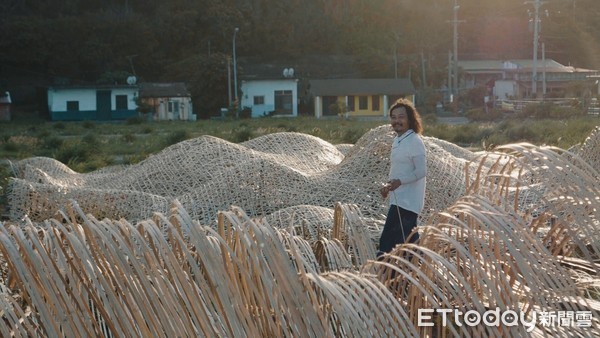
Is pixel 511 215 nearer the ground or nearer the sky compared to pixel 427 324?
nearer the sky

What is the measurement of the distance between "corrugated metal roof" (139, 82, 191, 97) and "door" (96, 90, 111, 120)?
1.62 m

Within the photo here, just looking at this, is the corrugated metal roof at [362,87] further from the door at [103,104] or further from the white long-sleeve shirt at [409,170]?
the white long-sleeve shirt at [409,170]

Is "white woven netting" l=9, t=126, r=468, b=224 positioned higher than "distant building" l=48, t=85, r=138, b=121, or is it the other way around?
"distant building" l=48, t=85, r=138, b=121

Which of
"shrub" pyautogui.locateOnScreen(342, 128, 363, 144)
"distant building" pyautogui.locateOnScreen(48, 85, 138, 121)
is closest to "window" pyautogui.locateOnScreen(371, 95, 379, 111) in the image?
"distant building" pyautogui.locateOnScreen(48, 85, 138, 121)

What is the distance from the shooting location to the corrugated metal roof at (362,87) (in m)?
42.2

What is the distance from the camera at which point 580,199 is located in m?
3.34

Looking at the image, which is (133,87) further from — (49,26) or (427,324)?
(427,324)

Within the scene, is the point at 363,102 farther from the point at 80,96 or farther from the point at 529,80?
the point at 80,96

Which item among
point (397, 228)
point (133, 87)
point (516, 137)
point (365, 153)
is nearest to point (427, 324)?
point (397, 228)

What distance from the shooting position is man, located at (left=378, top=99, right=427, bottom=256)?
508 centimetres

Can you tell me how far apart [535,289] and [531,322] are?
0.46ft

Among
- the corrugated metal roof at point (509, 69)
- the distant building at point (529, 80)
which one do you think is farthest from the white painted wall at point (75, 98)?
the corrugated metal roof at point (509, 69)

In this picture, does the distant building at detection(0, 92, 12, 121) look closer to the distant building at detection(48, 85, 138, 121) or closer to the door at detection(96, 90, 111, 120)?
the distant building at detection(48, 85, 138, 121)

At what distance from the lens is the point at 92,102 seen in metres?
39.2
